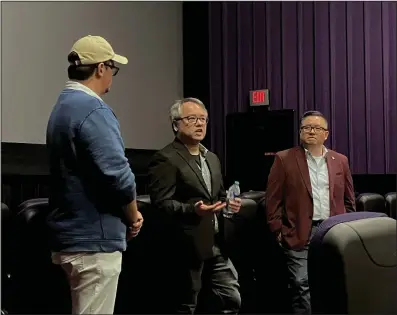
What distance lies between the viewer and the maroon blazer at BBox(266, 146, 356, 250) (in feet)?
9.61

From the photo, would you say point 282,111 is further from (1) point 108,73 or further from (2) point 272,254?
(1) point 108,73

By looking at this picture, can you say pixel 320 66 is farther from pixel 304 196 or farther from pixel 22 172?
pixel 22 172

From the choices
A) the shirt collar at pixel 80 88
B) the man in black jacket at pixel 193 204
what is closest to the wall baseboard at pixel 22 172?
the man in black jacket at pixel 193 204

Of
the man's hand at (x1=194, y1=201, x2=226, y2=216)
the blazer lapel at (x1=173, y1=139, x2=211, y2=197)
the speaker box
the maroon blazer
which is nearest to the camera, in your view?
the man's hand at (x1=194, y1=201, x2=226, y2=216)

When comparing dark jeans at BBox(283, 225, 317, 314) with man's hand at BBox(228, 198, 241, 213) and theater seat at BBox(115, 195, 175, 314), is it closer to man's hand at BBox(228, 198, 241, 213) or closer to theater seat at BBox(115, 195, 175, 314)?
man's hand at BBox(228, 198, 241, 213)

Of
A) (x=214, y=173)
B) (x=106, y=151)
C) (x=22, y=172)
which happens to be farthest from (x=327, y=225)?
(x=22, y=172)

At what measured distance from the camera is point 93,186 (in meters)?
1.79

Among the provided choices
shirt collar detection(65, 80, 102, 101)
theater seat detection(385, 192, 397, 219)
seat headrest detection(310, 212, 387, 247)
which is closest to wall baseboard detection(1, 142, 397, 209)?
shirt collar detection(65, 80, 102, 101)

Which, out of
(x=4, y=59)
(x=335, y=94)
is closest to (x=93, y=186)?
(x=4, y=59)

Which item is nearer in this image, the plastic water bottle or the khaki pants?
the khaki pants

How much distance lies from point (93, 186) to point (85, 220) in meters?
0.11

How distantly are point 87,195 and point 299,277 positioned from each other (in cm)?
156

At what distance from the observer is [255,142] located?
5.55 m

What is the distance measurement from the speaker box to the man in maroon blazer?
2214 mm
